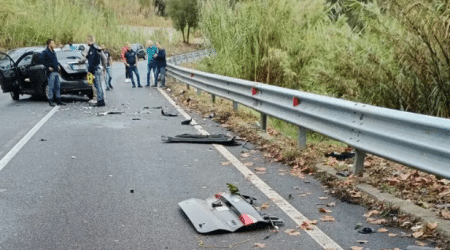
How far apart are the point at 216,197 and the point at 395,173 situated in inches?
92.1

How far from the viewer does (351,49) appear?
9.82 metres

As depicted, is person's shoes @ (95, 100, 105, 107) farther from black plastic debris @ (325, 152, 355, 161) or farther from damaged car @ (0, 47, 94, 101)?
black plastic debris @ (325, 152, 355, 161)

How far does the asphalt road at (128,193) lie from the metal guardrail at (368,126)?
25.9 inches

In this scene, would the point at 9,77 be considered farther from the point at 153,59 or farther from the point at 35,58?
the point at 153,59

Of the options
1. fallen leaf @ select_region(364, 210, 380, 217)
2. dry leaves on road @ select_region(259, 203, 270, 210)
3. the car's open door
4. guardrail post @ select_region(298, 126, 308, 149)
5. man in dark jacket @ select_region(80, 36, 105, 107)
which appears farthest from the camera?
the car's open door

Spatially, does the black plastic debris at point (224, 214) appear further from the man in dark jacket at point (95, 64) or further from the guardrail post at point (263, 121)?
the man in dark jacket at point (95, 64)

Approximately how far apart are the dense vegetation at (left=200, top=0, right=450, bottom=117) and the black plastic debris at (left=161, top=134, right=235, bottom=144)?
2.15 m

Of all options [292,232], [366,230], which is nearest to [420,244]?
[366,230]

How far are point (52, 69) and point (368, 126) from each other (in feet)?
39.7

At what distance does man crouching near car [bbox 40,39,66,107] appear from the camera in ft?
52.1

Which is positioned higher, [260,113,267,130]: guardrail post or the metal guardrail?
the metal guardrail

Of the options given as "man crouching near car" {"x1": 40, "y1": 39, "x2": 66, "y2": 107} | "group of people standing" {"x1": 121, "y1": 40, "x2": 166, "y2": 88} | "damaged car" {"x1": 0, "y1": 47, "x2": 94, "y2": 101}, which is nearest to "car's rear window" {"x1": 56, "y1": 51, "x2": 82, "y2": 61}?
"damaged car" {"x1": 0, "y1": 47, "x2": 94, "y2": 101}

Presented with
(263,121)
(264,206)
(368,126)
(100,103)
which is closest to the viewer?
(264,206)

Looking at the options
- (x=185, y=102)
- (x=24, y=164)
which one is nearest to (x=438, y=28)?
(x=24, y=164)
